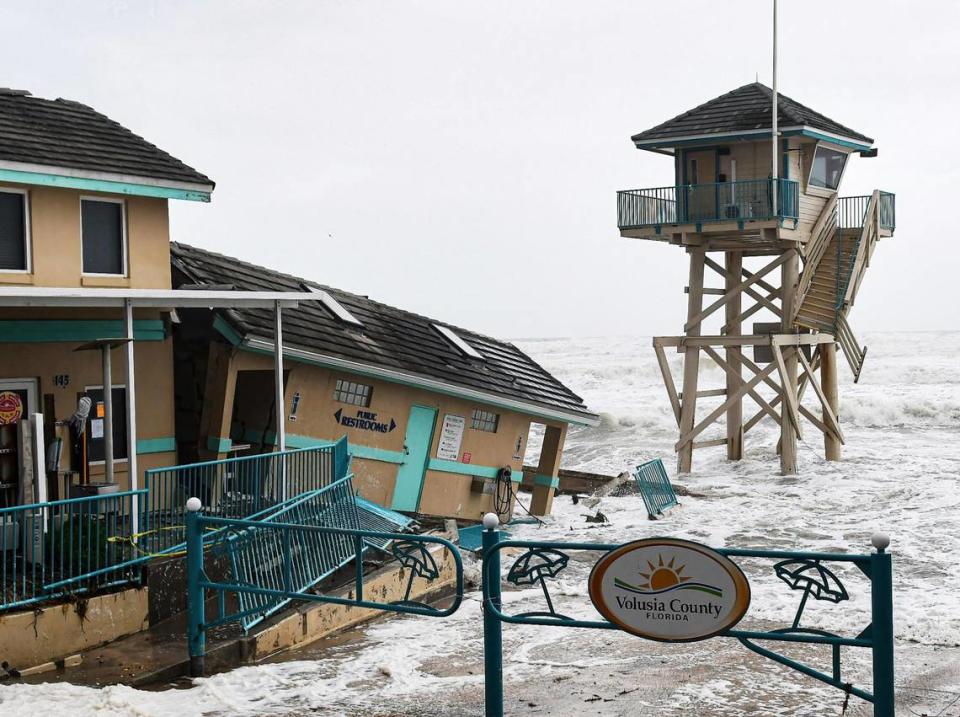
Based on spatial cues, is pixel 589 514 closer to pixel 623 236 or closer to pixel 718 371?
pixel 623 236

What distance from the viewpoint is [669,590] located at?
7.98 meters

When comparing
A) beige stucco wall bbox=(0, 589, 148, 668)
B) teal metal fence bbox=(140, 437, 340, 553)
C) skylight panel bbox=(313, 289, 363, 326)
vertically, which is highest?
skylight panel bbox=(313, 289, 363, 326)

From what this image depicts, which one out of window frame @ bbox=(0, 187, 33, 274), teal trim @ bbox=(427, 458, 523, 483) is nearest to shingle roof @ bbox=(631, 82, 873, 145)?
teal trim @ bbox=(427, 458, 523, 483)

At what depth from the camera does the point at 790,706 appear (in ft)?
31.8

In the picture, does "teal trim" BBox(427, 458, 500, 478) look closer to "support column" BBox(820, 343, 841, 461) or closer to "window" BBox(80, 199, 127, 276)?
"window" BBox(80, 199, 127, 276)

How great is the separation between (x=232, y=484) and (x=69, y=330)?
13.0ft

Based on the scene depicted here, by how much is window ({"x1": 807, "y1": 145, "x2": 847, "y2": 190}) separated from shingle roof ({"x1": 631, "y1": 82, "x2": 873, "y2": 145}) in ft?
1.85

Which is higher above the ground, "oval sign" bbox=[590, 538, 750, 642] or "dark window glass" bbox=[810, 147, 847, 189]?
"dark window glass" bbox=[810, 147, 847, 189]

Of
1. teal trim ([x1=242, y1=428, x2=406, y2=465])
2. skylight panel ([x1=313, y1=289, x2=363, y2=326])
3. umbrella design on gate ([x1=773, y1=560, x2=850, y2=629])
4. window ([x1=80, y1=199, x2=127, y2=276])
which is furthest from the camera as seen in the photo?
skylight panel ([x1=313, y1=289, x2=363, y2=326])

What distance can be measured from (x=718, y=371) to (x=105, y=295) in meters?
Answer: 69.8

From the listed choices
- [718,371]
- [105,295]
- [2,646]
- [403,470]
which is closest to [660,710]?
[2,646]

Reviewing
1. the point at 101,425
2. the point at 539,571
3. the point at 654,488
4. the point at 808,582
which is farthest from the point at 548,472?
the point at 808,582

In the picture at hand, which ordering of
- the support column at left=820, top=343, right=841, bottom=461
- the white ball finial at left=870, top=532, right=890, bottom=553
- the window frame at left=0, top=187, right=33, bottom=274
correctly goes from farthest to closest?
the support column at left=820, top=343, right=841, bottom=461 < the window frame at left=0, top=187, right=33, bottom=274 < the white ball finial at left=870, top=532, right=890, bottom=553

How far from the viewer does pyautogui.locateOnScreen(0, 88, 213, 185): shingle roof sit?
16.3 m
